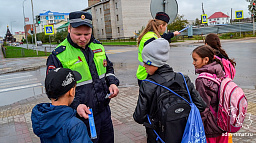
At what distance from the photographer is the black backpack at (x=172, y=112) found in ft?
6.91

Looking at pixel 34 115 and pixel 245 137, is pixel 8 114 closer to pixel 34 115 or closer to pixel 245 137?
pixel 34 115

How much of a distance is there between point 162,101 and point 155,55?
0.44 meters

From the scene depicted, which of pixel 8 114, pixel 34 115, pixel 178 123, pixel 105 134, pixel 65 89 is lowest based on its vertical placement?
pixel 8 114

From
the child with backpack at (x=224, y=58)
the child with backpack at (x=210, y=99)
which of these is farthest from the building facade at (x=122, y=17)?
the child with backpack at (x=210, y=99)

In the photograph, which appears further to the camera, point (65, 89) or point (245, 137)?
point (245, 137)

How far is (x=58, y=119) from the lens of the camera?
186cm

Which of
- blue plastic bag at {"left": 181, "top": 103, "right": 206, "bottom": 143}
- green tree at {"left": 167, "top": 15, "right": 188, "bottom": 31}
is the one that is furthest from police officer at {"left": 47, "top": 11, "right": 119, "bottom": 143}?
green tree at {"left": 167, "top": 15, "right": 188, "bottom": 31}

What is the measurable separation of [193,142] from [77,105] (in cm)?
118

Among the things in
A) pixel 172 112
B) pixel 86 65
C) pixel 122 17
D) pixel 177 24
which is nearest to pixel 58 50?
pixel 86 65

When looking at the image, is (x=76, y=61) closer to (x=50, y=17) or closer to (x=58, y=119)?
(x=58, y=119)

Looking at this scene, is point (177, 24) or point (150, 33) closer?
point (150, 33)

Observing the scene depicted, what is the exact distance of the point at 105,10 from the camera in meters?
63.0

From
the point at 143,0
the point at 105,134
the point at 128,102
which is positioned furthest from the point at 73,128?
the point at 143,0

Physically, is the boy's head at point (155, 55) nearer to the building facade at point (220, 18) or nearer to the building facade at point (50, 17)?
the building facade at point (220, 18)
